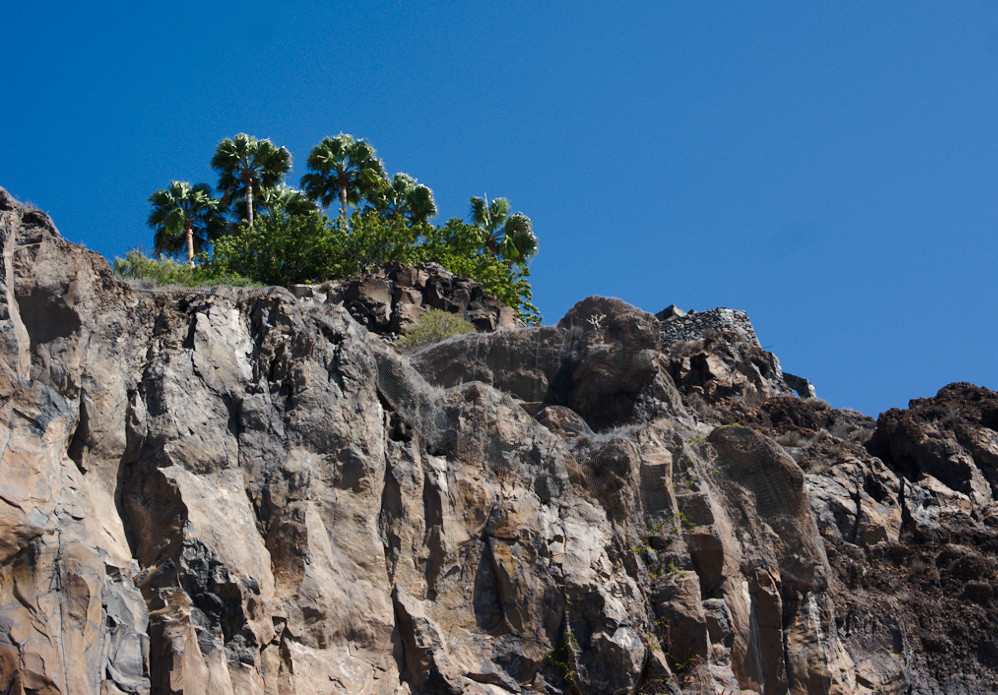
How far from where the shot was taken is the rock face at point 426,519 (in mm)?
13852

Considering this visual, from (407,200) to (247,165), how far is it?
678 centimetres

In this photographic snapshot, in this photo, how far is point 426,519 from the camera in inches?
724

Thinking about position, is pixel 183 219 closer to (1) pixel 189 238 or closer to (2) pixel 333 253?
(1) pixel 189 238

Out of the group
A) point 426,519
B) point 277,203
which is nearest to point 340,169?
point 277,203

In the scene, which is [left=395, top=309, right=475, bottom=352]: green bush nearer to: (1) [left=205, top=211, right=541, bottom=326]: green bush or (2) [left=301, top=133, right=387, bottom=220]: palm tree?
(1) [left=205, top=211, right=541, bottom=326]: green bush

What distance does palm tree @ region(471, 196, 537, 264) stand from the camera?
4888 centimetres

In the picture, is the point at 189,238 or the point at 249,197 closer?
the point at 189,238

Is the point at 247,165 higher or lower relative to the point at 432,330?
higher

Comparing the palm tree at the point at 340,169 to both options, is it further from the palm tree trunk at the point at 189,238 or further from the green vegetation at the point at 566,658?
the green vegetation at the point at 566,658

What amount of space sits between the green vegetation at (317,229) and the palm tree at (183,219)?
4cm

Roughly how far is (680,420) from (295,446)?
9.66 meters

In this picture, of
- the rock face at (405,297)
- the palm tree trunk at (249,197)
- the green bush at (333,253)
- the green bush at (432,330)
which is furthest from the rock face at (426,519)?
the palm tree trunk at (249,197)

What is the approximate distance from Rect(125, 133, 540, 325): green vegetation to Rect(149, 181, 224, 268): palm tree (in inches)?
1.5

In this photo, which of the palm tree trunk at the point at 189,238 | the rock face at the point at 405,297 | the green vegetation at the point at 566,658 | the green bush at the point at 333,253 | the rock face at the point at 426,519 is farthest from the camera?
the palm tree trunk at the point at 189,238
